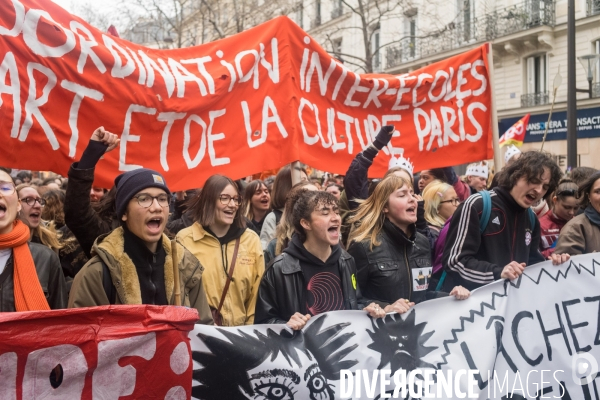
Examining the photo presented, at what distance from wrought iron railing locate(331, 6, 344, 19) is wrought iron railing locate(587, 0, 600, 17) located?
11625 mm

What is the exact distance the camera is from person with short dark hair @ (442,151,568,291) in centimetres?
388

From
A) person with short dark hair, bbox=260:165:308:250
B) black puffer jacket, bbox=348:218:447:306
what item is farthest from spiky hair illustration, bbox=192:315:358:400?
person with short dark hair, bbox=260:165:308:250

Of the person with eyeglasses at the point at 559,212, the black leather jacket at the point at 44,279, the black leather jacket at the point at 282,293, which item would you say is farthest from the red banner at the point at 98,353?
the person with eyeglasses at the point at 559,212

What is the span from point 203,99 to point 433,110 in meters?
2.23

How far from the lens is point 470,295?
3613 mm

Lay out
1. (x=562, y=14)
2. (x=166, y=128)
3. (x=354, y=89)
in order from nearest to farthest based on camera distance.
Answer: (x=166, y=128)
(x=354, y=89)
(x=562, y=14)

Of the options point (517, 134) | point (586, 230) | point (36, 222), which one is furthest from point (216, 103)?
point (517, 134)

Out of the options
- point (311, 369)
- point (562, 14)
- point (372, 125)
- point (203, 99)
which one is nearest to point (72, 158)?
point (203, 99)

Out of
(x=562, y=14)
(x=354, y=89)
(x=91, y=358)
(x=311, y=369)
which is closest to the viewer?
(x=91, y=358)

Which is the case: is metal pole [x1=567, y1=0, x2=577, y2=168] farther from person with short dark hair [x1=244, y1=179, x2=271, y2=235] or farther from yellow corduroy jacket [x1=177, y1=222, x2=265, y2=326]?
yellow corduroy jacket [x1=177, y1=222, x2=265, y2=326]

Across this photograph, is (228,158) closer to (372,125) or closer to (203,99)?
(203,99)

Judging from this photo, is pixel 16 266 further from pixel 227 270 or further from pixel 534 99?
pixel 534 99

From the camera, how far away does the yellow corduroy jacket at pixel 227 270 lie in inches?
152

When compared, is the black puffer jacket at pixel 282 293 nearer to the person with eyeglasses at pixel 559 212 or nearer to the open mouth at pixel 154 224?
the open mouth at pixel 154 224
